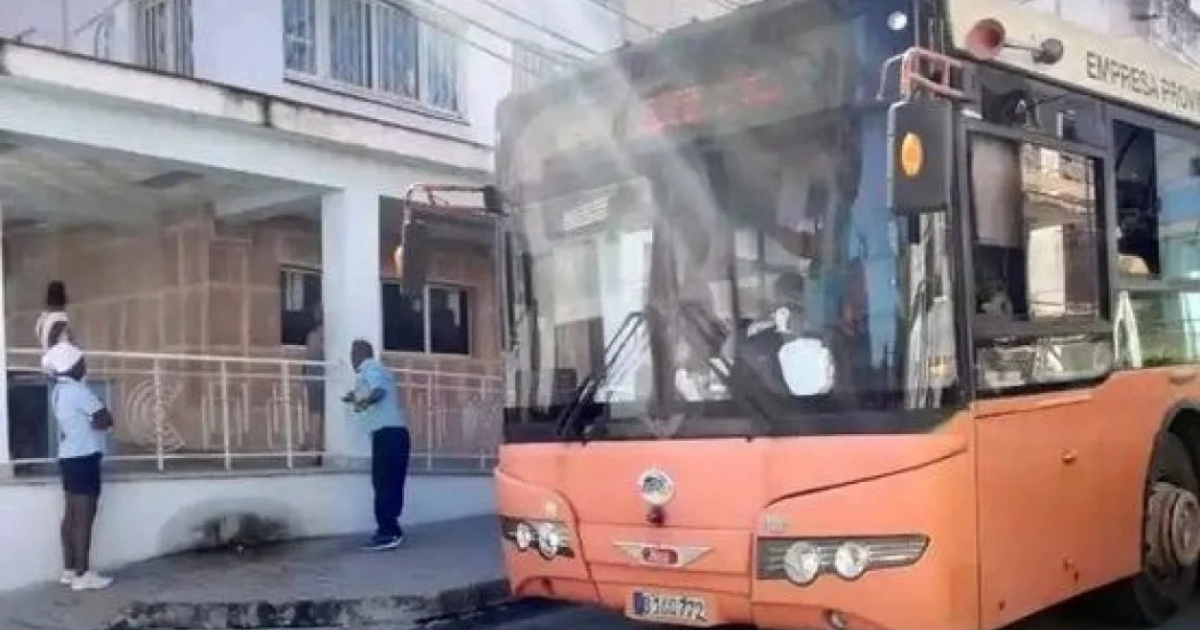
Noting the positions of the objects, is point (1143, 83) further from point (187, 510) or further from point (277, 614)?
point (187, 510)

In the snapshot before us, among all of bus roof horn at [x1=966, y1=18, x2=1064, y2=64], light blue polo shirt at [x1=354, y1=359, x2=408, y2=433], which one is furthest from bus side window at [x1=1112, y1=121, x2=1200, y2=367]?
light blue polo shirt at [x1=354, y1=359, x2=408, y2=433]

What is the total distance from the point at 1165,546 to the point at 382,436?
→ 218 inches

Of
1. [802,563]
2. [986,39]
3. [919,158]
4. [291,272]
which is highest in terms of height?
[986,39]

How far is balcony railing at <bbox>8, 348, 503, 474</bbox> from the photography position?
944 cm

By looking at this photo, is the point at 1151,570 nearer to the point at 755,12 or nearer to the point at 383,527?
the point at 755,12

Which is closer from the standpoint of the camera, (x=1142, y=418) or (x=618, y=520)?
(x=618, y=520)

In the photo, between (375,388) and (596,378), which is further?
(375,388)

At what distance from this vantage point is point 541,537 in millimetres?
6012

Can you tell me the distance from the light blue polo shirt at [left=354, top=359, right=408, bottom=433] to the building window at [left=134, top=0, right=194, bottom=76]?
513 cm

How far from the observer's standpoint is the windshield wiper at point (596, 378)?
5.74 meters

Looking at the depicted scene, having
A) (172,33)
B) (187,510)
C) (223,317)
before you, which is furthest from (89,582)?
(172,33)

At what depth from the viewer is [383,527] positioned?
1007cm

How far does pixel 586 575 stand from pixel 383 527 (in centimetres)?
453

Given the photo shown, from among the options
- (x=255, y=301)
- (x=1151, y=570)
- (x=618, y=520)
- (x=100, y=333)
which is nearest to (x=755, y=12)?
(x=618, y=520)
